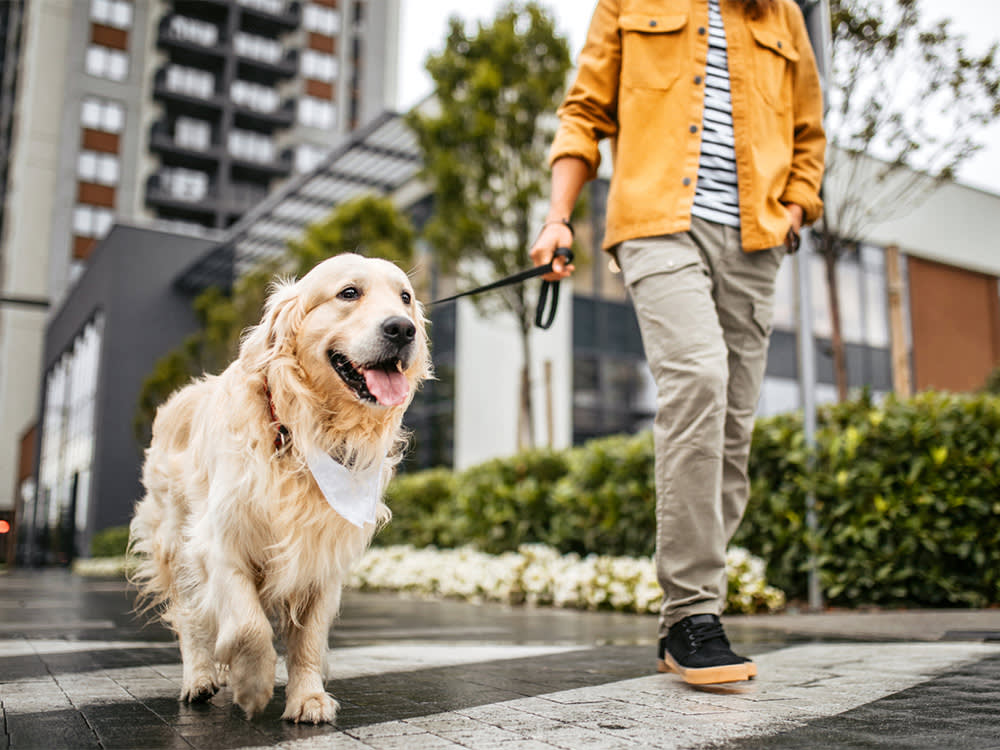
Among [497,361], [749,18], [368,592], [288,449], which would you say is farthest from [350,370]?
[497,361]

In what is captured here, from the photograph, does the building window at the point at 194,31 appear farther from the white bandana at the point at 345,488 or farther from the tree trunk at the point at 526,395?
the white bandana at the point at 345,488

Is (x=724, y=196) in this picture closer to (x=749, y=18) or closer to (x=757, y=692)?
(x=749, y=18)

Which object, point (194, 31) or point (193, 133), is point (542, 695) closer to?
point (193, 133)

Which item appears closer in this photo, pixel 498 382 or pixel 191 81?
A: pixel 498 382

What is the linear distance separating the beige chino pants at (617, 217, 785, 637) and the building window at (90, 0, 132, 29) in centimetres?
4959

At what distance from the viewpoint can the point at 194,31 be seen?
163 feet

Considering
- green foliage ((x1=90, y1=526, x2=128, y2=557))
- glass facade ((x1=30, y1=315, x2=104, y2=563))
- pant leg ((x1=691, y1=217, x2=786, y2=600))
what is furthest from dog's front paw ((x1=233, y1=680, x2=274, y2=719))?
glass facade ((x1=30, y1=315, x2=104, y2=563))

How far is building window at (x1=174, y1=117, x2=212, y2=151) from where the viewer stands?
1863 inches

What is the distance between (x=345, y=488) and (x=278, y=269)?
18.2 meters

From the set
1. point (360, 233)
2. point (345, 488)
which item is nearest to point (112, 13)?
point (360, 233)

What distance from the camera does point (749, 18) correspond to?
3502 mm

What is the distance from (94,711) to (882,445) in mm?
5456

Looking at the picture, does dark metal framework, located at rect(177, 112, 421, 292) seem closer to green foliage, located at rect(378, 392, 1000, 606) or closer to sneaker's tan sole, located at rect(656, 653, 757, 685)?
green foliage, located at rect(378, 392, 1000, 606)

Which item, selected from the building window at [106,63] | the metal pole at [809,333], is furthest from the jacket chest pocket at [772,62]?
the building window at [106,63]
